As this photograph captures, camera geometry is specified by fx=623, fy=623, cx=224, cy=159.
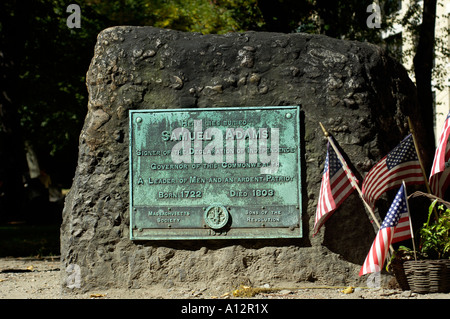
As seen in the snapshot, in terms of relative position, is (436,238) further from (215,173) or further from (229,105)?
(229,105)

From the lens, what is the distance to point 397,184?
20.5 ft

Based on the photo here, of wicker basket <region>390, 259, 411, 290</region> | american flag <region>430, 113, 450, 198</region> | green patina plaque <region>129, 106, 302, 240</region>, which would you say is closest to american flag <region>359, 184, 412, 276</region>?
wicker basket <region>390, 259, 411, 290</region>

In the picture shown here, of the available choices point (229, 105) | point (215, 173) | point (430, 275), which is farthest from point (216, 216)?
point (430, 275)

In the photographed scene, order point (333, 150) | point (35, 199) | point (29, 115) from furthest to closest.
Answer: point (29, 115), point (35, 199), point (333, 150)

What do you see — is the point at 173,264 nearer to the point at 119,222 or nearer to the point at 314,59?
the point at 119,222

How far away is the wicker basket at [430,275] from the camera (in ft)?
18.5

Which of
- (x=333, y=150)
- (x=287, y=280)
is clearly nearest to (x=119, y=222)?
(x=287, y=280)

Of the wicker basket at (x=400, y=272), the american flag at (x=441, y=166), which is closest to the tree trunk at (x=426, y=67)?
the american flag at (x=441, y=166)

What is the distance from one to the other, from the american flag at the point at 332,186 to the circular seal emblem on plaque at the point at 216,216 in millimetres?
904

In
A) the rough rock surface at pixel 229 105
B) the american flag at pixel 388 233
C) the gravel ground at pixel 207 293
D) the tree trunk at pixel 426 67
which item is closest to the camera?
the american flag at pixel 388 233

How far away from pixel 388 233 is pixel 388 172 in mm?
686

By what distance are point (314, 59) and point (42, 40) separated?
13482 millimetres

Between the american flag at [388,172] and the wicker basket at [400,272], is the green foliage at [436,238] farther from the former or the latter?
the american flag at [388,172]

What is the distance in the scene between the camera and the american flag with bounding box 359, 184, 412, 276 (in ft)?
18.4
